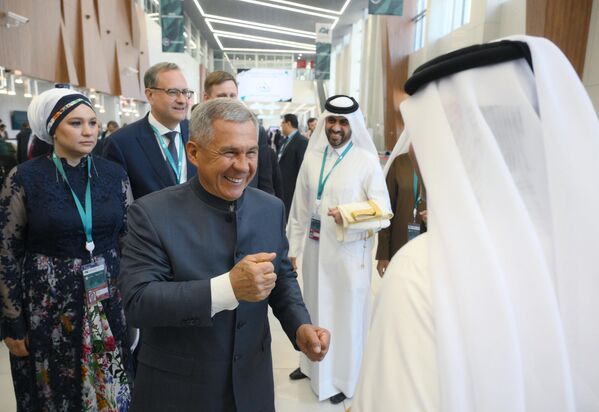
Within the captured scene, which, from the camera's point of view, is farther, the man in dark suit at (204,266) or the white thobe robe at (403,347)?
the man in dark suit at (204,266)

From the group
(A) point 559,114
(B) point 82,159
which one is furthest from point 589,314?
(B) point 82,159

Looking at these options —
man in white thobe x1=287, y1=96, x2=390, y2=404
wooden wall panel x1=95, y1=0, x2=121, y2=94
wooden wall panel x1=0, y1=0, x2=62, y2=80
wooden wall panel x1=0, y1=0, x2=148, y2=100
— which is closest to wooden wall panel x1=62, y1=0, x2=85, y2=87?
wooden wall panel x1=0, y1=0, x2=148, y2=100

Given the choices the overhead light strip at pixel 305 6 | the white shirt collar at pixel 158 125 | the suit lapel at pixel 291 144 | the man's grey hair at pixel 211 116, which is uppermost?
the overhead light strip at pixel 305 6

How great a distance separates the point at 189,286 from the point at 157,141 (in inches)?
55.4

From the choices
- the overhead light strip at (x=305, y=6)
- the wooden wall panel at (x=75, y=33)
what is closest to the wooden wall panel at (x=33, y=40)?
the wooden wall panel at (x=75, y=33)

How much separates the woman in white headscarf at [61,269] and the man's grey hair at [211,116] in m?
0.96

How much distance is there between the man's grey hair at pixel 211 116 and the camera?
3.96 feet

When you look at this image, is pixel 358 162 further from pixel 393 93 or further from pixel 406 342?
pixel 393 93

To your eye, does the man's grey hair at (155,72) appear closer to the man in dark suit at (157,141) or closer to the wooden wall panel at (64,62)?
the man in dark suit at (157,141)

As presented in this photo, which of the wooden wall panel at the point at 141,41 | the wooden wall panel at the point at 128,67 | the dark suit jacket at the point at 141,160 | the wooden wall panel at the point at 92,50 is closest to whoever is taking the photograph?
the dark suit jacket at the point at 141,160

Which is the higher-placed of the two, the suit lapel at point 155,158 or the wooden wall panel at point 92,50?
the wooden wall panel at point 92,50

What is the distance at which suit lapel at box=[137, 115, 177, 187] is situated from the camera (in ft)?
7.34

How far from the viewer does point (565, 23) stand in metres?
4.33

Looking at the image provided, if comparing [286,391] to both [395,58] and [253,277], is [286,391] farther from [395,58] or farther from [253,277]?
[395,58]
